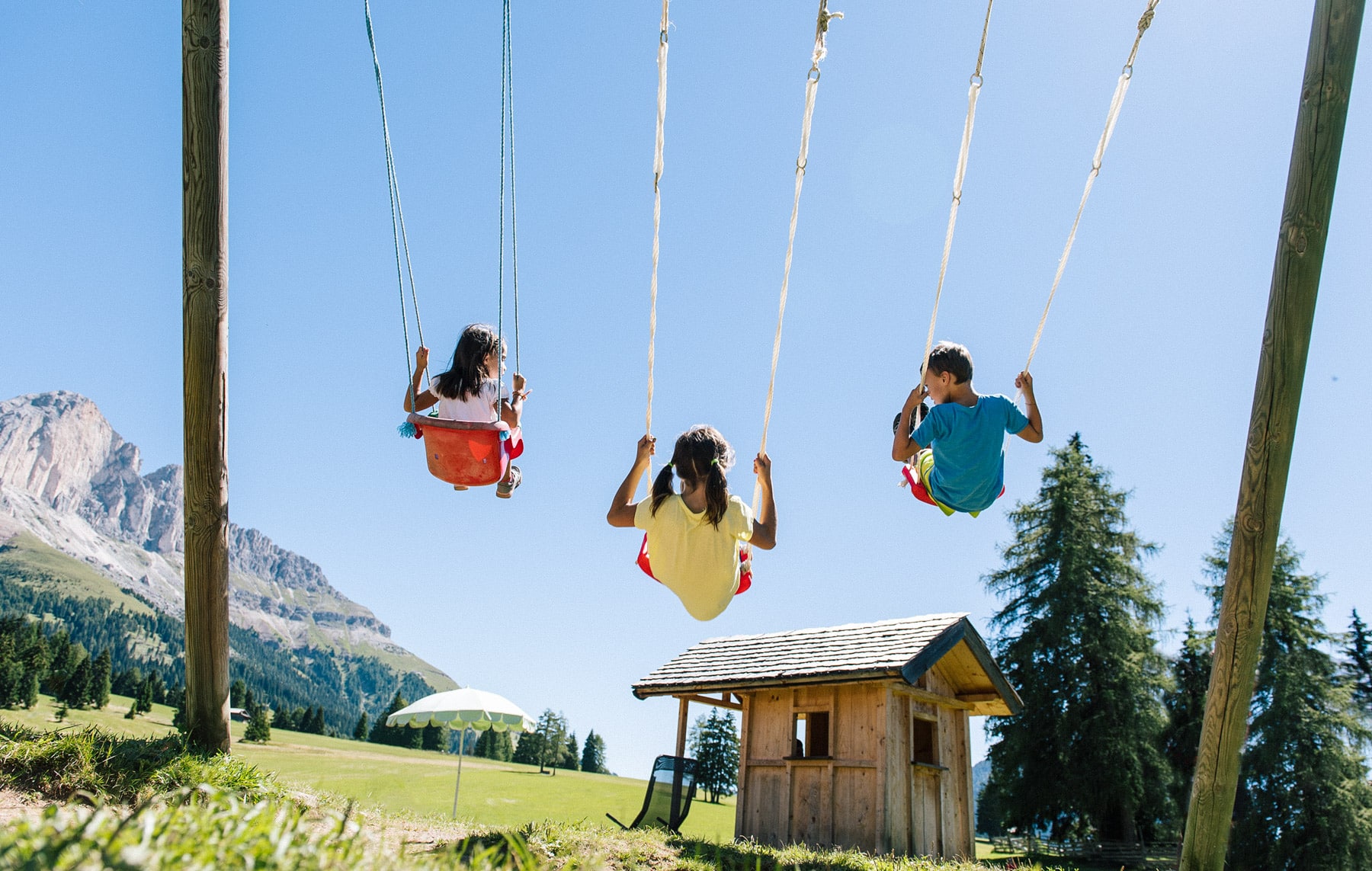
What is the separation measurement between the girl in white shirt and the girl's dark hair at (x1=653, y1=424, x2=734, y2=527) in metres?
1.20

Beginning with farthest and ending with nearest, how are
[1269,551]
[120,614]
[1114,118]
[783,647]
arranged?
[120,614]
[783,647]
[1114,118]
[1269,551]

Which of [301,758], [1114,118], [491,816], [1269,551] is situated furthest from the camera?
[301,758]

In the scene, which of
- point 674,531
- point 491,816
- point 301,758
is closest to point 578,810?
point 491,816

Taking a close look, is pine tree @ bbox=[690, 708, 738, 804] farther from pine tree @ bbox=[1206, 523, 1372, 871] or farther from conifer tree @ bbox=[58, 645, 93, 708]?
conifer tree @ bbox=[58, 645, 93, 708]

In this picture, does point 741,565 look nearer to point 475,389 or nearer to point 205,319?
point 475,389

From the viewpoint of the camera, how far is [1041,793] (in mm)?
23422

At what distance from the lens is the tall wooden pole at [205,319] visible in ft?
17.0

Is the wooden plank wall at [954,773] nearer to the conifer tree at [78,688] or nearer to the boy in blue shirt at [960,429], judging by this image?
the boy in blue shirt at [960,429]

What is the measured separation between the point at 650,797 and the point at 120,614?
222 metres

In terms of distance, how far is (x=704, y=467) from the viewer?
5191 mm

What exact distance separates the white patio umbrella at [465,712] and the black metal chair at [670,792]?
19.3 ft

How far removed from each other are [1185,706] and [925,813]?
17790 mm

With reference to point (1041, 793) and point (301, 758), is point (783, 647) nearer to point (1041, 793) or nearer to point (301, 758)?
point (1041, 793)

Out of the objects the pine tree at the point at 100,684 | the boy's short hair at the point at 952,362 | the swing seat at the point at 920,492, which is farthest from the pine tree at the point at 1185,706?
the pine tree at the point at 100,684
